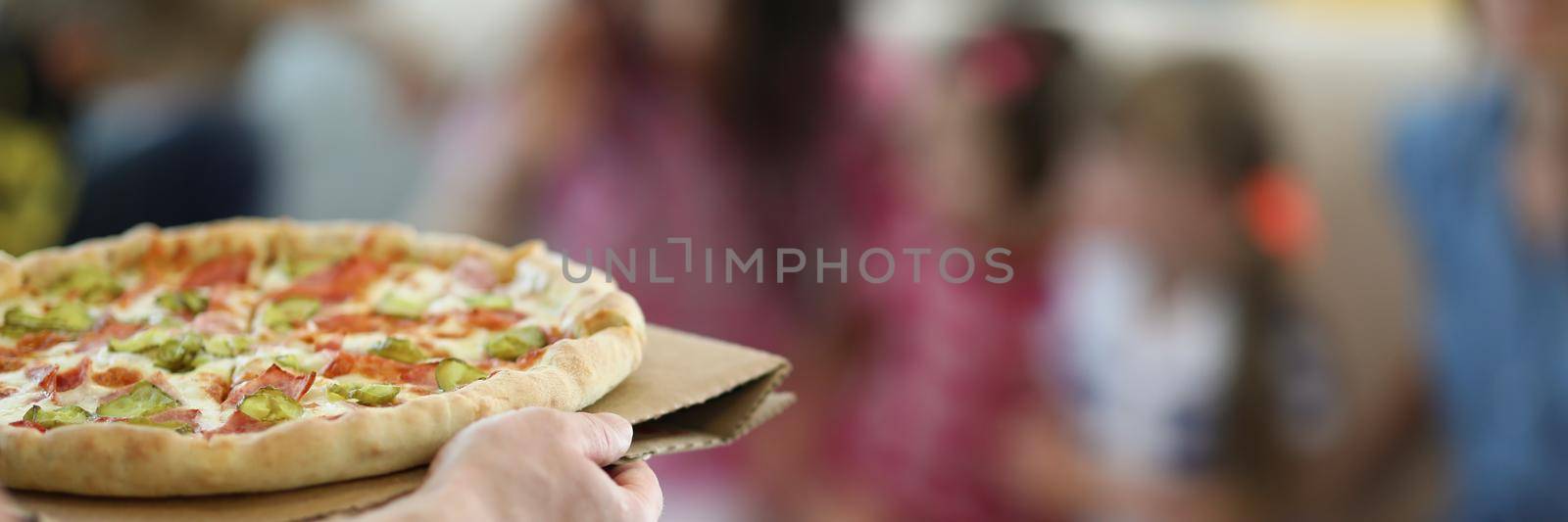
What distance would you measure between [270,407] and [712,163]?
1708 millimetres

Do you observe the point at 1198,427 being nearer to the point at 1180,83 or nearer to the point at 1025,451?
the point at 1025,451

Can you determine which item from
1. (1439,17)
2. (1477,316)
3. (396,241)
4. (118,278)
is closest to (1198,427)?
(1477,316)

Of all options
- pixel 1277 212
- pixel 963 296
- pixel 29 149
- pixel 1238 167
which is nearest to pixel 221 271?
pixel 963 296

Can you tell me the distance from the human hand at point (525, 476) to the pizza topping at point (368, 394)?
10 centimetres

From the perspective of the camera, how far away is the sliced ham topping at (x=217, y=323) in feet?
3.42

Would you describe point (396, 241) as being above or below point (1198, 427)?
below

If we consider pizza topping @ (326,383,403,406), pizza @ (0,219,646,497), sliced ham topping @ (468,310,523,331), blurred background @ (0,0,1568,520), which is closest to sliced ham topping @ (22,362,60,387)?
pizza @ (0,219,646,497)

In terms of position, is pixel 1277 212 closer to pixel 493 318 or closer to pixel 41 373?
pixel 493 318

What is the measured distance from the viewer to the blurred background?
7.86 ft

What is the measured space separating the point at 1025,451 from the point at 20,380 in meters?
1.84

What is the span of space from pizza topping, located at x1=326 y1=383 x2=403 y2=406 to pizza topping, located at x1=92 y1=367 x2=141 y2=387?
0.15 m

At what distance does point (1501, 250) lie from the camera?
7.55 feet

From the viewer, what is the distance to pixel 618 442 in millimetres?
844

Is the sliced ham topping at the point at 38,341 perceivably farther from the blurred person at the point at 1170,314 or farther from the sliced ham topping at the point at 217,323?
the blurred person at the point at 1170,314
